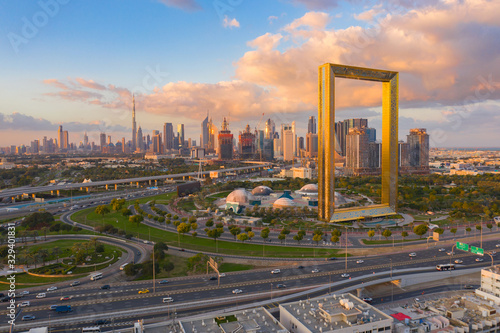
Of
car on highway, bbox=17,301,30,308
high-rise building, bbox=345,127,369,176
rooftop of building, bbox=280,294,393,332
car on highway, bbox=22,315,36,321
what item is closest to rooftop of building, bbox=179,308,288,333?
rooftop of building, bbox=280,294,393,332

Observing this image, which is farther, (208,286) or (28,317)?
(208,286)

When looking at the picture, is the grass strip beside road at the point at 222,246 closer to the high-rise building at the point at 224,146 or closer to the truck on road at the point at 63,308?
the truck on road at the point at 63,308

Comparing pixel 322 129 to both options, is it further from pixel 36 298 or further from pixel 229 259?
pixel 36 298

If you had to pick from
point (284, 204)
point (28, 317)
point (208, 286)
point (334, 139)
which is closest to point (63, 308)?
point (28, 317)

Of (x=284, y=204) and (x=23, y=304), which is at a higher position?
(x=284, y=204)

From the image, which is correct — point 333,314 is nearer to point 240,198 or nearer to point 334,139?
point 334,139

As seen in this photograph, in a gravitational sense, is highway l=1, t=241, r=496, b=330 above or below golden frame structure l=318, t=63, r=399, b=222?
below

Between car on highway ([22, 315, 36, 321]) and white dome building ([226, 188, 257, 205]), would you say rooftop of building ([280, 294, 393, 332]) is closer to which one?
car on highway ([22, 315, 36, 321])
